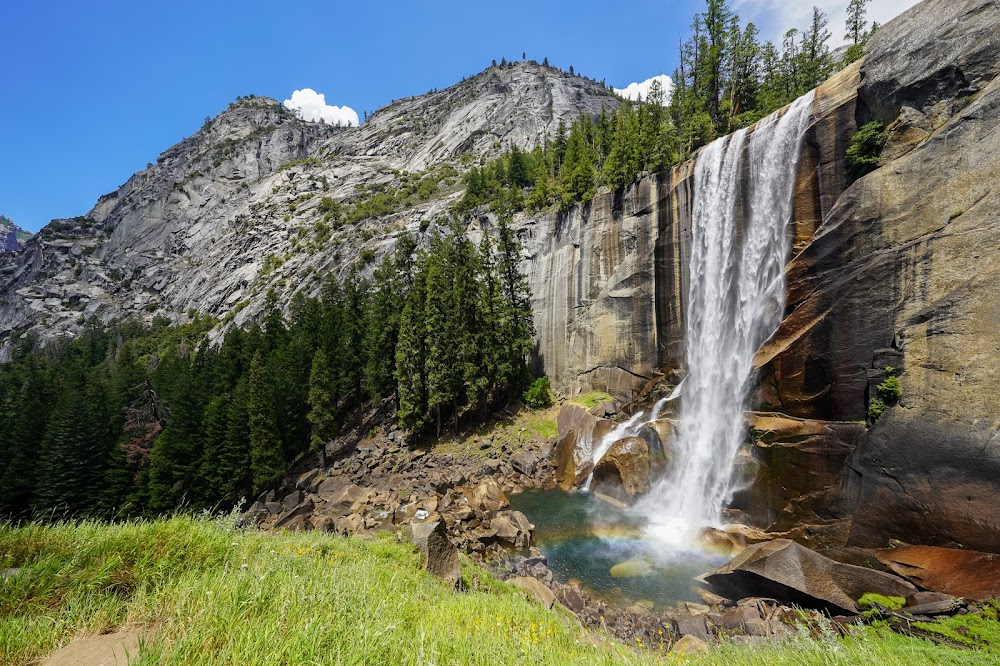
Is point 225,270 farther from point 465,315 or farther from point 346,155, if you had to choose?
point 465,315

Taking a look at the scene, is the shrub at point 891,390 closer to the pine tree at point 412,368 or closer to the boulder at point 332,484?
the pine tree at point 412,368

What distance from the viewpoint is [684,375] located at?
25047mm

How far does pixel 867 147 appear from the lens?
16484 mm

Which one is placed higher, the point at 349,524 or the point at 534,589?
the point at 534,589

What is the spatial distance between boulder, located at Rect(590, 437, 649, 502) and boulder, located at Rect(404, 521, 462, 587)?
13324mm

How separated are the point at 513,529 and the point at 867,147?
22.8 metres

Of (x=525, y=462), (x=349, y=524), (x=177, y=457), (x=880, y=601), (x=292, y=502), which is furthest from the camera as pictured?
(x=177, y=457)

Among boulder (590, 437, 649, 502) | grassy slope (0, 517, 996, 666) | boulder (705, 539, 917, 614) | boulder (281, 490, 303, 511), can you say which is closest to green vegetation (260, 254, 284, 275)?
boulder (281, 490, 303, 511)

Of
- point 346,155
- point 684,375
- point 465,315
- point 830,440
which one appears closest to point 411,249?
point 465,315

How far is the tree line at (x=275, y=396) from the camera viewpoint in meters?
26.5

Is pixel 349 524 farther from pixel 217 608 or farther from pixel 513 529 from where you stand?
pixel 217 608

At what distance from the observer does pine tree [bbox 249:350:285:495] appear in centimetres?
2714

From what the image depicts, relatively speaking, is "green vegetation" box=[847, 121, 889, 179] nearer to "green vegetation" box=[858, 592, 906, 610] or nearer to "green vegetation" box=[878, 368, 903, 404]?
"green vegetation" box=[878, 368, 903, 404]

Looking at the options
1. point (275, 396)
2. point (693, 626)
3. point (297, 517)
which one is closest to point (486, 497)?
point (297, 517)
